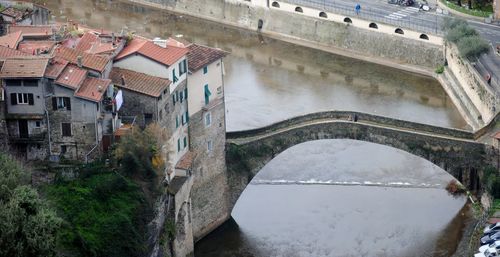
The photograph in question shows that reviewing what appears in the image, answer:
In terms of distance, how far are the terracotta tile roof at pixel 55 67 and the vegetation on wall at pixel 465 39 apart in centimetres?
3247

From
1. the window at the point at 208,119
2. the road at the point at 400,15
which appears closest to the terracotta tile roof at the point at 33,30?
the window at the point at 208,119

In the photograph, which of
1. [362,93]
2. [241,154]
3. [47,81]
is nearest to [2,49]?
[47,81]

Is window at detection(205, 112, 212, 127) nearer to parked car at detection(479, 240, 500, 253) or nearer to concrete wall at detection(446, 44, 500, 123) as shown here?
parked car at detection(479, 240, 500, 253)

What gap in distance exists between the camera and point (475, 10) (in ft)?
308

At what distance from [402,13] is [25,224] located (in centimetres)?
5130

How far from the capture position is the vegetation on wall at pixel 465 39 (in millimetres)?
82062

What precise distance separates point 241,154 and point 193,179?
3561 mm

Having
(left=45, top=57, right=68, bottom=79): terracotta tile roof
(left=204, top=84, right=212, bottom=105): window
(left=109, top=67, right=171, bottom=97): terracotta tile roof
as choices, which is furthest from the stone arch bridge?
(left=45, top=57, right=68, bottom=79): terracotta tile roof

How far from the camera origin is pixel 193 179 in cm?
6219

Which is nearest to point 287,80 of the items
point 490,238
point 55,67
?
point 490,238

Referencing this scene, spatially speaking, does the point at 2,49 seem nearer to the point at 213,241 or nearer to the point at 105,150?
the point at 105,150

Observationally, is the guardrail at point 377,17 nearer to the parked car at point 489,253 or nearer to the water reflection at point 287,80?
the water reflection at point 287,80

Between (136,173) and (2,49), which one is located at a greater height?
(2,49)

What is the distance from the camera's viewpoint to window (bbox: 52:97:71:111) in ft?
187
